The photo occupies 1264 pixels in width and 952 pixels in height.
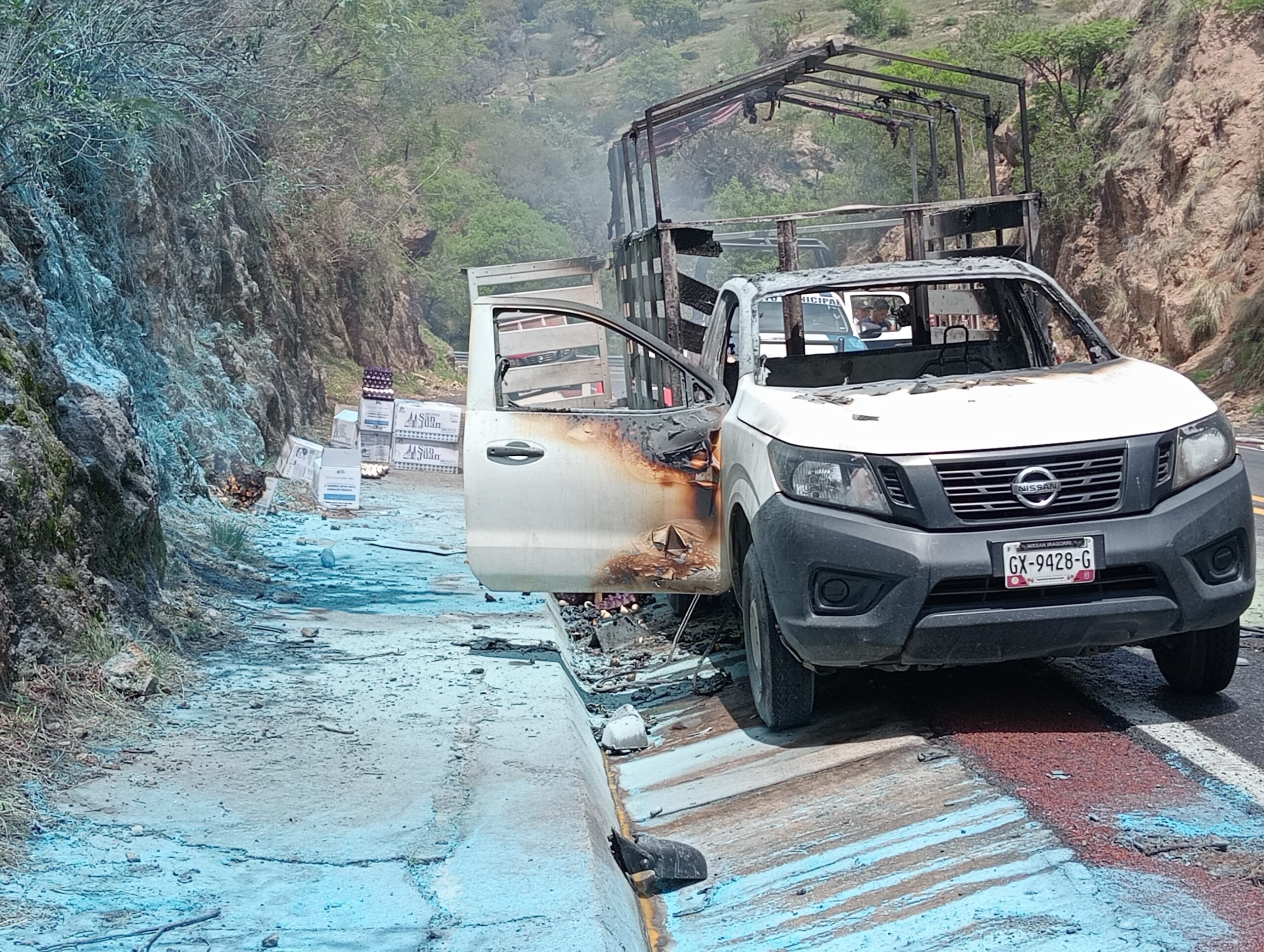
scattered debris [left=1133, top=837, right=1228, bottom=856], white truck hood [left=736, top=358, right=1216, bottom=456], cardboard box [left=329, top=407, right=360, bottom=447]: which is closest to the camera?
scattered debris [left=1133, top=837, right=1228, bottom=856]

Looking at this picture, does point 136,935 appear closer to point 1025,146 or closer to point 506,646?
point 506,646

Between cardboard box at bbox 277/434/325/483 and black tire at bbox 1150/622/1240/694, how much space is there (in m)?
9.79

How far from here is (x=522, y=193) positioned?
8169 centimetres

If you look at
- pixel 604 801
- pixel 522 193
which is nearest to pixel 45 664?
pixel 604 801

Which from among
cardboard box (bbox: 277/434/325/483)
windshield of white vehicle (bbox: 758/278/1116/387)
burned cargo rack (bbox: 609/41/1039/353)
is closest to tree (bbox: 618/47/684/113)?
cardboard box (bbox: 277/434/325/483)

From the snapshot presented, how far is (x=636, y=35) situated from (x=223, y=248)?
115 meters

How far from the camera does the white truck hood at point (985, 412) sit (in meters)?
4.97

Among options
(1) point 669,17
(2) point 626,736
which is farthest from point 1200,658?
(1) point 669,17

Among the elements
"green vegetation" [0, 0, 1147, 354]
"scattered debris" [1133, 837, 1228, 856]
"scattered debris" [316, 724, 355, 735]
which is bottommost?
"scattered debris" [1133, 837, 1228, 856]

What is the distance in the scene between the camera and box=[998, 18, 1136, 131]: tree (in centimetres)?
3372

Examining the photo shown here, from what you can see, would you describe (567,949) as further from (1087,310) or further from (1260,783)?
(1087,310)

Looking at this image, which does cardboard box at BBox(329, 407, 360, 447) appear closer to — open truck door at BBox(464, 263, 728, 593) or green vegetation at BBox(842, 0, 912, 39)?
open truck door at BBox(464, 263, 728, 593)

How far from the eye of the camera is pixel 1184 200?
28.0 meters

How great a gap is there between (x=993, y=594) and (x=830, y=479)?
2.27 feet
